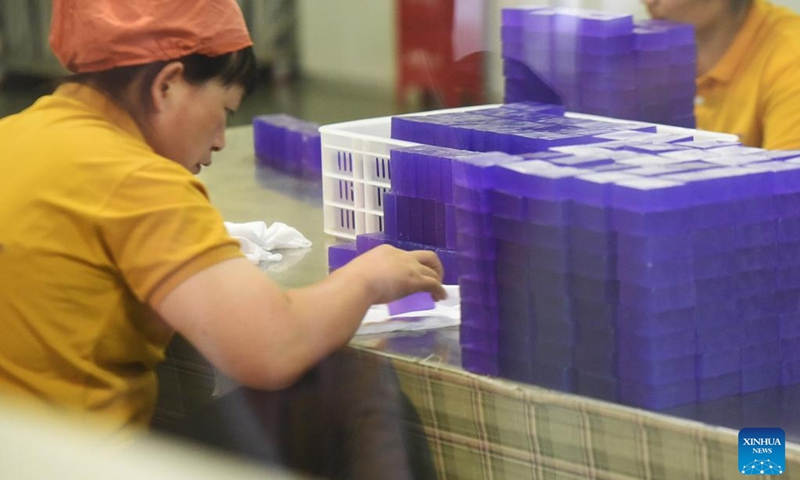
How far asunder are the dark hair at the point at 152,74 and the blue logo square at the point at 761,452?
0.67 meters

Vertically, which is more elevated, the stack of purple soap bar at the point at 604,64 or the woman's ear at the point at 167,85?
the woman's ear at the point at 167,85

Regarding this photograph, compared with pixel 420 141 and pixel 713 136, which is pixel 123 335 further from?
pixel 713 136

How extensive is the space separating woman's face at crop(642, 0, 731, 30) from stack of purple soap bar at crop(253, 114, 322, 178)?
0.72 metres

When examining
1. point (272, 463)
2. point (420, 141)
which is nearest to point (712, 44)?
point (420, 141)

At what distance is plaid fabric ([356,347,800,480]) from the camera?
3.29ft

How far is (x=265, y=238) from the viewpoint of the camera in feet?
5.66

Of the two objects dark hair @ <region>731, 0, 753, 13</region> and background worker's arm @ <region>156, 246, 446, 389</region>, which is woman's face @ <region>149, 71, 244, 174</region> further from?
dark hair @ <region>731, 0, 753, 13</region>

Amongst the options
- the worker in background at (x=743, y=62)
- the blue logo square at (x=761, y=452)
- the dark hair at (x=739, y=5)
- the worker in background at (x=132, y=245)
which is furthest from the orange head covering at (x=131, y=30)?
the dark hair at (x=739, y=5)

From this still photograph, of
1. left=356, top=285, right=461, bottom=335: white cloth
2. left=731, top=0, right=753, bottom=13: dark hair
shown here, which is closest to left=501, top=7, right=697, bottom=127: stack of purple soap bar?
left=731, top=0, right=753, bottom=13: dark hair

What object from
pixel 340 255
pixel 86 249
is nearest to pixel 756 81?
pixel 340 255

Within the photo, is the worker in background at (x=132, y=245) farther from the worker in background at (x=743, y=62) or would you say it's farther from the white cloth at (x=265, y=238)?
the worker in background at (x=743, y=62)

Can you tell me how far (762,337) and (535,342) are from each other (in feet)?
0.75

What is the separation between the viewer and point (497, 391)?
1137 millimetres

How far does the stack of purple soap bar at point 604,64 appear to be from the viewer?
1.84 metres
